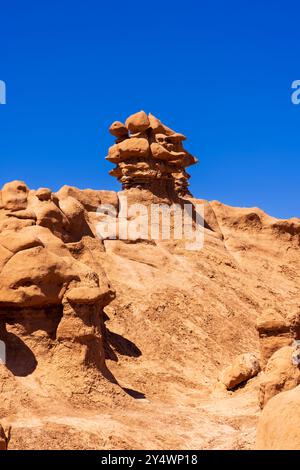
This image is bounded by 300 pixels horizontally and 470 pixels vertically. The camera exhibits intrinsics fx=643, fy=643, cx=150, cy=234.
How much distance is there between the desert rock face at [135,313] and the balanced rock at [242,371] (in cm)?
13

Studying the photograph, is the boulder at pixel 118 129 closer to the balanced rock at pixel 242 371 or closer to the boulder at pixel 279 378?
the balanced rock at pixel 242 371

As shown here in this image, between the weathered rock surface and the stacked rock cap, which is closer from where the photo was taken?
the weathered rock surface

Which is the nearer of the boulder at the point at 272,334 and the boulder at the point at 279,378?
the boulder at the point at 279,378

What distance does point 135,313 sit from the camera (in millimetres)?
21734

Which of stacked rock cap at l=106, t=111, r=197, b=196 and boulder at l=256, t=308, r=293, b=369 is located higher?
stacked rock cap at l=106, t=111, r=197, b=196

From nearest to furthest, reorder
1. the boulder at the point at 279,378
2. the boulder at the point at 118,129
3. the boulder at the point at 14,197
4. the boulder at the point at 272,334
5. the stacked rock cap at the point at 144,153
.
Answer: the boulder at the point at 279,378 → the boulder at the point at 272,334 → the boulder at the point at 14,197 → the stacked rock cap at the point at 144,153 → the boulder at the point at 118,129

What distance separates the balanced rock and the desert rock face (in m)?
0.13

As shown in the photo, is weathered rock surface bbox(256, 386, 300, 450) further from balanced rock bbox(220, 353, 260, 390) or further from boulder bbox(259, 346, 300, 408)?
balanced rock bbox(220, 353, 260, 390)

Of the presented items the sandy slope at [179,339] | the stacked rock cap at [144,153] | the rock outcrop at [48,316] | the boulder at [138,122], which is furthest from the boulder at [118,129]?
the rock outcrop at [48,316]

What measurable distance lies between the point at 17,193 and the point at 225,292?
1111cm

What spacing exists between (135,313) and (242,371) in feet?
17.8

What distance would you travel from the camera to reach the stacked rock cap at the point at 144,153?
2958 cm

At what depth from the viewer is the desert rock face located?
12461mm

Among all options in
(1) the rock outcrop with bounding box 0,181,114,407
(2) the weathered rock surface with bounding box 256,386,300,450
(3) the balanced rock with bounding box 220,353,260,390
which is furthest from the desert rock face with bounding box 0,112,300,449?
(2) the weathered rock surface with bounding box 256,386,300,450
